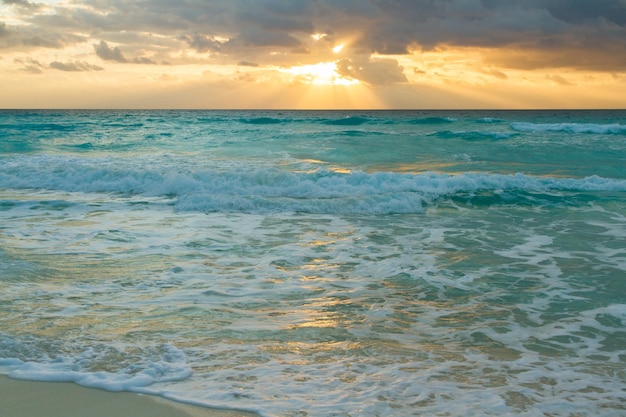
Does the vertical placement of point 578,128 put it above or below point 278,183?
above

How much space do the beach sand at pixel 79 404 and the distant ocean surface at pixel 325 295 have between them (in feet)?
0.33

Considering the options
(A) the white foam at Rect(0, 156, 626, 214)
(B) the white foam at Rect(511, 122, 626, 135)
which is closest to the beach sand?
(A) the white foam at Rect(0, 156, 626, 214)

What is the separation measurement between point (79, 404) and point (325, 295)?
3.19m

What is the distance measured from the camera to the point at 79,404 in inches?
153

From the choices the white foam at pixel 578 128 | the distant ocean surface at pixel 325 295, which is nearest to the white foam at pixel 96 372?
the distant ocean surface at pixel 325 295

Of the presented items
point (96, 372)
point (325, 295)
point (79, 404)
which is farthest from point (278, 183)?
point (79, 404)

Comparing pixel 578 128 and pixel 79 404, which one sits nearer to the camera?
pixel 79 404

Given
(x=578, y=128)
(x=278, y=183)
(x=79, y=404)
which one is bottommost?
(x=79, y=404)

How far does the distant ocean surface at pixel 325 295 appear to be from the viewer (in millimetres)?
4227

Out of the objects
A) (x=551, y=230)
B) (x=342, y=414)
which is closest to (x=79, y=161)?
(x=551, y=230)

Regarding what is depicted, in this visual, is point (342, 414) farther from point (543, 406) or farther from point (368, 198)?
point (368, 198)

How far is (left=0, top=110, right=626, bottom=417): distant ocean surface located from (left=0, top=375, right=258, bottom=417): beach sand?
0.33 ft

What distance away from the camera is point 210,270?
750 centimetres

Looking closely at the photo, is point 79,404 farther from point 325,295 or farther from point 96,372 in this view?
point 325,295
